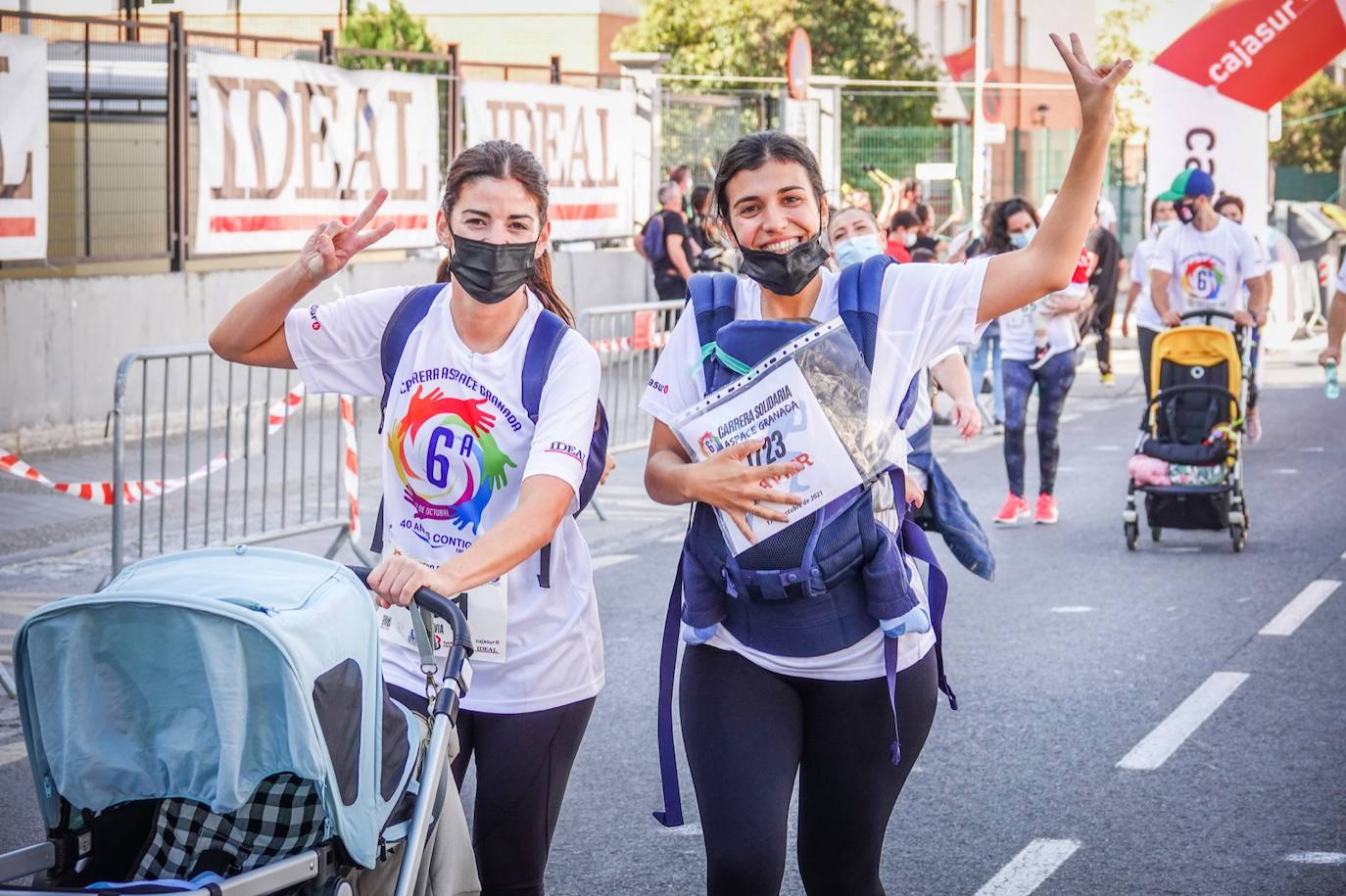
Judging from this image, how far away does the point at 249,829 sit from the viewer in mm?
3043

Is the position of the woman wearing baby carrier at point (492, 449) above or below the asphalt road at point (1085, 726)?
above

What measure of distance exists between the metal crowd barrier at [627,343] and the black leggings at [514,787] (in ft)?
23.9

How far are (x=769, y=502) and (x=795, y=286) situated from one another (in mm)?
468

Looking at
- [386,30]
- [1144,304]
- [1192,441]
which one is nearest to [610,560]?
[1192,441]

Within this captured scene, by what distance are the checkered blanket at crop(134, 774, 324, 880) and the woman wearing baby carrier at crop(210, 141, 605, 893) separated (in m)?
0.66

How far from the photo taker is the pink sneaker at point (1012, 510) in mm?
11141

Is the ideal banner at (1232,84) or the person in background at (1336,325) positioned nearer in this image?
the person in background at (1336,325)

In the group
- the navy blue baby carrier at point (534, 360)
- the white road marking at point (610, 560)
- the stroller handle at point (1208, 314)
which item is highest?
the stroller handle at point (1208, 314)

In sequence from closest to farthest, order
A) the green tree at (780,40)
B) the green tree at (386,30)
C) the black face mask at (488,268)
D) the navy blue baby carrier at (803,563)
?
1. the navy blue baby carrier at (803,563)
2. the black face mask at (488,268)
3. the green tree at (386,30)
4. the green tree at (780,40)

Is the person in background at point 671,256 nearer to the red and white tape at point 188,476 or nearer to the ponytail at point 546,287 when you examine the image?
the red and white tape at point 188,476

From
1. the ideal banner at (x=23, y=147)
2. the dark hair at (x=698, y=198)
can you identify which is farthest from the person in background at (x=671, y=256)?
the ideal banner at (x=23, y=147)

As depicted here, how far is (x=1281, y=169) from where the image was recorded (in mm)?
46562

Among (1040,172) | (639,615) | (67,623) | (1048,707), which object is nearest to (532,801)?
(67,623)

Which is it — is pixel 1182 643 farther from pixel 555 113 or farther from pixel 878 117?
pixel 878 117
